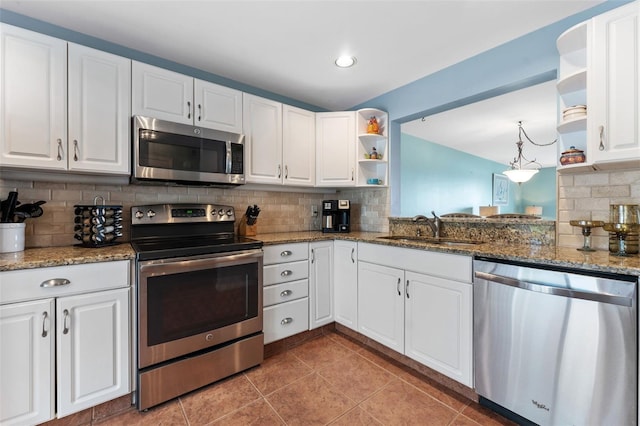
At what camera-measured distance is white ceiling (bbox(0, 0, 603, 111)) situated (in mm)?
1656

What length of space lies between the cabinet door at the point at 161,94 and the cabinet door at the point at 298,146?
864 millimetres

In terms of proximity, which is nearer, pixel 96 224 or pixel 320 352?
pixel 96 224

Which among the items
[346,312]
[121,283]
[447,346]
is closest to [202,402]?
[121,283]

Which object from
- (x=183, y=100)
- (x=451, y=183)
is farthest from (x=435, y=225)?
(x=451, y=183)

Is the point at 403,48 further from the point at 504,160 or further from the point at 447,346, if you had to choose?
the point at 504,160

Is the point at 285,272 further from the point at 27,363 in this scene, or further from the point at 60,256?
the point at 27,363

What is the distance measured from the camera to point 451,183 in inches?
215

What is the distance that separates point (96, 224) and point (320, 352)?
1838mm

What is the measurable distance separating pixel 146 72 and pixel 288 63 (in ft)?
3.38

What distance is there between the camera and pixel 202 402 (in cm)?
170

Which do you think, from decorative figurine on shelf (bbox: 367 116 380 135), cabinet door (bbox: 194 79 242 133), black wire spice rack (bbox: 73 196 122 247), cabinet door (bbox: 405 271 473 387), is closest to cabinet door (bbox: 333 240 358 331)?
cabinet door (bbox: 405 271 473 387)

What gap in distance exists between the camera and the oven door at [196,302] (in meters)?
1.63

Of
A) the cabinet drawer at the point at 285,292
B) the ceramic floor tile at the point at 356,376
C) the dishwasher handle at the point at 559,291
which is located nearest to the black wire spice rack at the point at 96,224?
the cabinet drawer at the point at 285,292

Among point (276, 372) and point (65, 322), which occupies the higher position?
point (65, 322)
